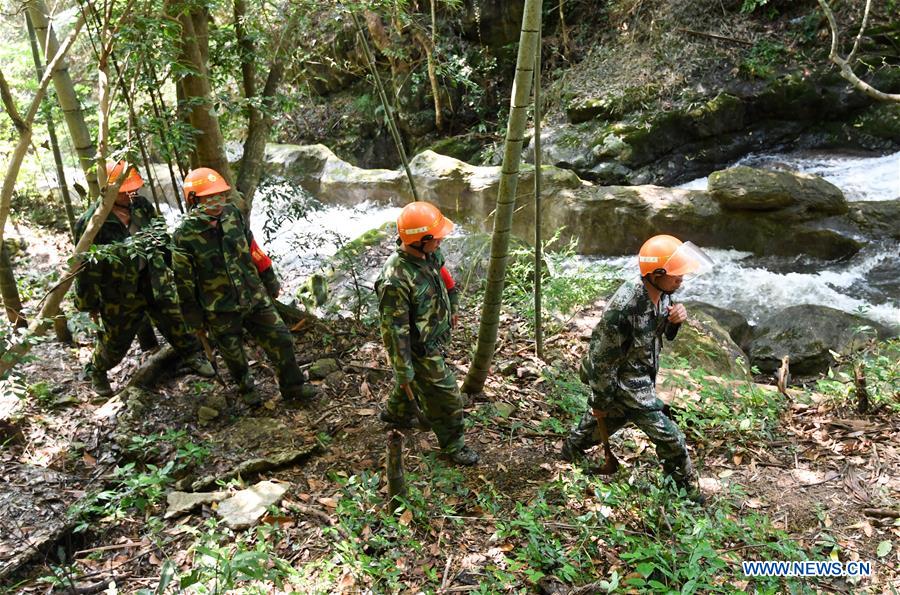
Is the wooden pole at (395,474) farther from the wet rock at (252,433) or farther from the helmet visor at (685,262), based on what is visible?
the helmet visor at (685,262)

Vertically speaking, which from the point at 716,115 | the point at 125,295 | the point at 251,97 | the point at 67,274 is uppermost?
the point at 251,97

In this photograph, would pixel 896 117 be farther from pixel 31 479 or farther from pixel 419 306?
pixel 31 479

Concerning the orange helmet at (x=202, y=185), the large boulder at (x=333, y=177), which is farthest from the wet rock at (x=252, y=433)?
the large boulder at (x=333, y=177)

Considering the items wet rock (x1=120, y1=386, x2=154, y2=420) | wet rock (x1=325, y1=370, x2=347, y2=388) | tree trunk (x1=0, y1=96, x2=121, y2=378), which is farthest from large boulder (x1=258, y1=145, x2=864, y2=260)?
tree trunk (x1=0, y1=96, x2=121, y2=378)

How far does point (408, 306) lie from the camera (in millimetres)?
3988

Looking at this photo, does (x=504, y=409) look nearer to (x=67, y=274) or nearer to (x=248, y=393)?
(x=248, y=393)

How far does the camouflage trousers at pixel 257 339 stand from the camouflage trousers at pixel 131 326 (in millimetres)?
634

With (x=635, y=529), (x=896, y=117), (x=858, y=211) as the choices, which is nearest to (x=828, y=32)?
(x=896, y=117)

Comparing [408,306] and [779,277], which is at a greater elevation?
[408,306]

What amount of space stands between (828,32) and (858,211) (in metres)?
5.26

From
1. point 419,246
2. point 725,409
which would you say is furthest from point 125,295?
point 725,409

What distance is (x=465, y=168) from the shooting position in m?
9.79

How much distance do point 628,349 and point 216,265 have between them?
3.13m

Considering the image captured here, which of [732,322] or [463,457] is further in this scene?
[732,322]
